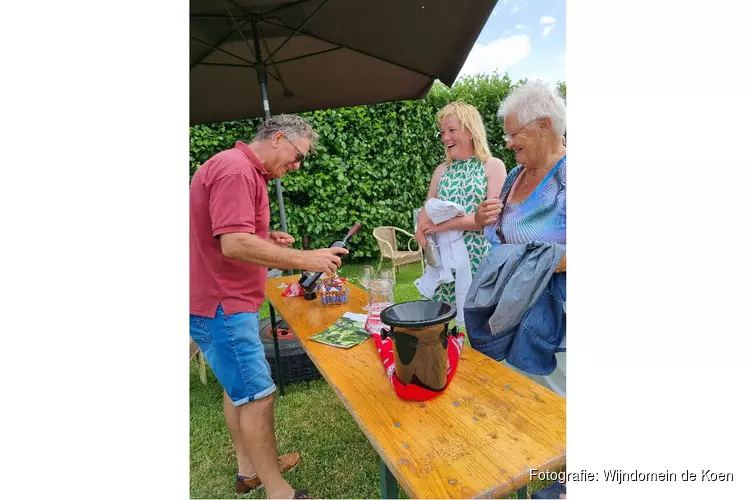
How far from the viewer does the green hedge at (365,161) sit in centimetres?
600

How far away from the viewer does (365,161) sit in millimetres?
6426

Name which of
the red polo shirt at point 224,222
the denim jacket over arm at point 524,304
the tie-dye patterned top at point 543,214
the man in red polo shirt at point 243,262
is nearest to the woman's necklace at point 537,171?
the tie-dye patterned top at point 543,214

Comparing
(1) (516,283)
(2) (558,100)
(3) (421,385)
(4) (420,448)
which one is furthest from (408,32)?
(4) (420,448)

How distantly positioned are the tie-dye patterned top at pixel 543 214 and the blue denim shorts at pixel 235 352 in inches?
48.5

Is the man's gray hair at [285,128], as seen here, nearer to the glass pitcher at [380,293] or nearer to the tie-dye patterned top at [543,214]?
the glass pitcher at [380,293]

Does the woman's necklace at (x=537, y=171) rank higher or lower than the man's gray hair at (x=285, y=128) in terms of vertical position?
lower

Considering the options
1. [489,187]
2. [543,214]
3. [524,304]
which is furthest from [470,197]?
[524,304]

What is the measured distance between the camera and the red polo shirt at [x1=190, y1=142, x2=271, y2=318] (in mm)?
1562

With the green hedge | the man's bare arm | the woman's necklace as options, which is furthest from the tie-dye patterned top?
the green hedge

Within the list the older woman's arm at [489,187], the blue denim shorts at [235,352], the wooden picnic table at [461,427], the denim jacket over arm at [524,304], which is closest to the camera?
the wooden picnic table at [461,427]

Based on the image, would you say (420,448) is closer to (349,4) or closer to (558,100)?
(558,100)

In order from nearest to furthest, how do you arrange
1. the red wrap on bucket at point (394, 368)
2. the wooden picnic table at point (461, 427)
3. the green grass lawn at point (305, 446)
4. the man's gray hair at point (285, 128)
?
the wooden picnic table at point (461, 427) < the red wrap on bucket at point (394, 368) < the man's gray hair at point (285, 128) < the green grass lawn at point (305, 446)

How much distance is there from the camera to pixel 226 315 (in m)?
1.70

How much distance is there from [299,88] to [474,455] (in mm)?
3359
